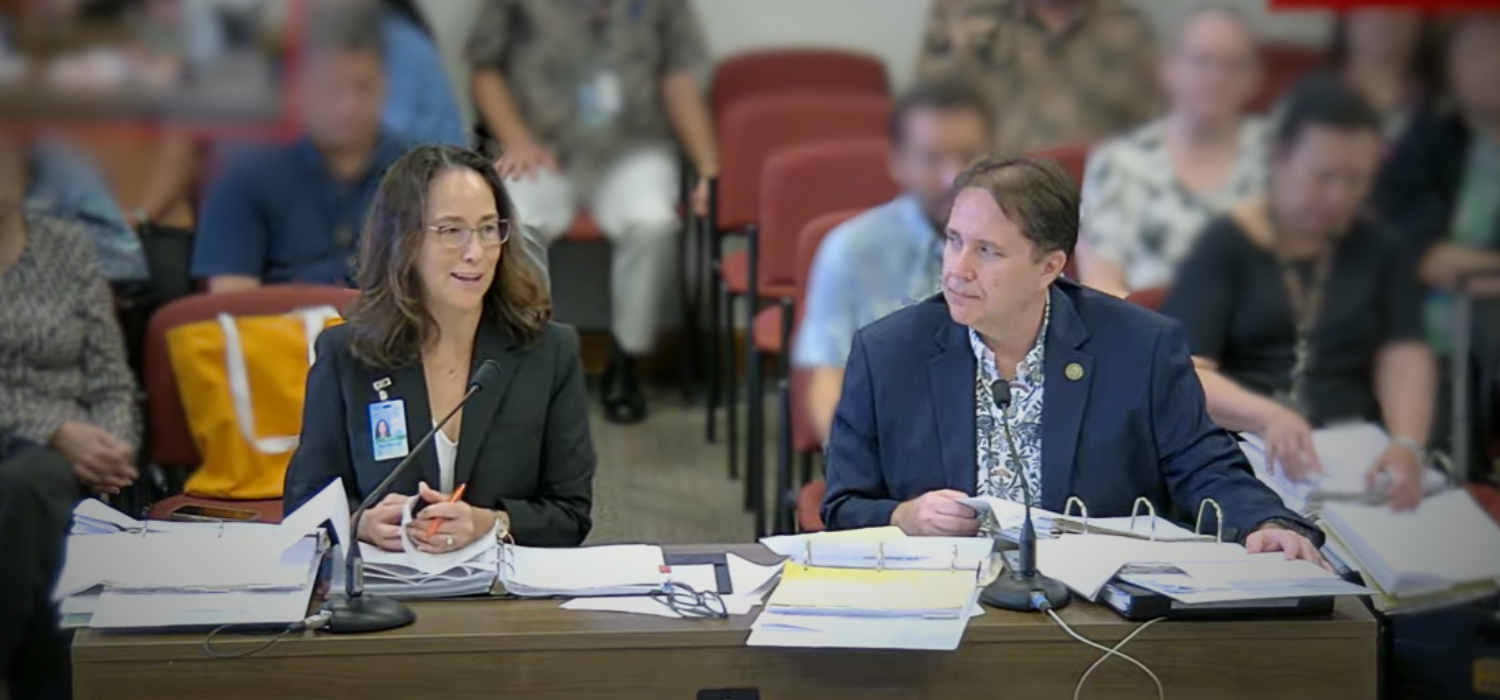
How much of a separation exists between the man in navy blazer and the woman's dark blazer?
1.12 ft

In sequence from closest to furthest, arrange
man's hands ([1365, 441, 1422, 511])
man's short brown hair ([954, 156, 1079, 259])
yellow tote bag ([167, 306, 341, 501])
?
man's short brown hair ([954, 156, 1079, 259]) → man's hands ([1365, 441, 1422, 511]) → yellow tote bag ([167, 306, 341, 501])

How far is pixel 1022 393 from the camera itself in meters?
2.04

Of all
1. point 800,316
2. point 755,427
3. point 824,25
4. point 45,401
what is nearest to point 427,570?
point 45,401

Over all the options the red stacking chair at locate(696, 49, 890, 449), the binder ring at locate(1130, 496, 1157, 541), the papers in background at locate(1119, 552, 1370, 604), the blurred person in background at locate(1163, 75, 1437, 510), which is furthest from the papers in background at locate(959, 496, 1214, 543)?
the red stacking chair at locate(696, 49, 890, 449)

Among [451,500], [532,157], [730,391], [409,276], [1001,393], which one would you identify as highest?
[532,157]

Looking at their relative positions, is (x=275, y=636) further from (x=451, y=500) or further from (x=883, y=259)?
(x=883, y=259)

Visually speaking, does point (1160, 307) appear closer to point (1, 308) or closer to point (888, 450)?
point (888, 450)

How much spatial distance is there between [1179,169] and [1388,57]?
98cm

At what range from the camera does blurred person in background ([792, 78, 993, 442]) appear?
2705 mm

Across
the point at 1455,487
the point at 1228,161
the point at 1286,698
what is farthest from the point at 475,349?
the point at 1228,161

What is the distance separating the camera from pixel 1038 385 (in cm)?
203

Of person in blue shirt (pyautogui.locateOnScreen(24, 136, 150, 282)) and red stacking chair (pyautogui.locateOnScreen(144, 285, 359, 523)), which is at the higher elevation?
person in blue shirt (pyautogui.locateOnScreen(24, 136, 150, 282))

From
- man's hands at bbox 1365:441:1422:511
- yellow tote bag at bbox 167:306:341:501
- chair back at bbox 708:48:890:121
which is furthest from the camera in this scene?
chair back at bbox 708:48:890:121

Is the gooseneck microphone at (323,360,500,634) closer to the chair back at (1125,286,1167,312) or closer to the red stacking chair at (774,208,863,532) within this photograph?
the red stacking chair at (774,208,863,532)
